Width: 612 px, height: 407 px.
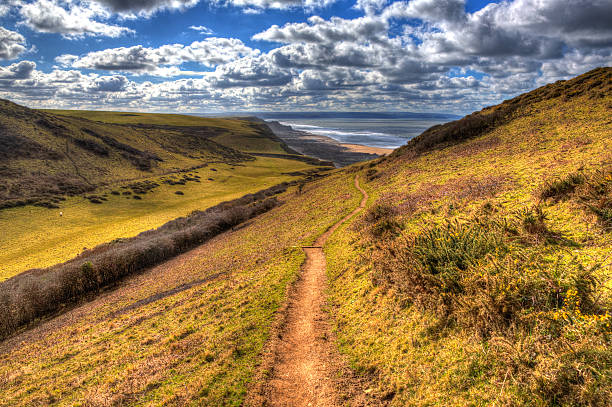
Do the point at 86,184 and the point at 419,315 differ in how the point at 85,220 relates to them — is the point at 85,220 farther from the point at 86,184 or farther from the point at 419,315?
the point at 419,315

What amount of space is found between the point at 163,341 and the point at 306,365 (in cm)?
704

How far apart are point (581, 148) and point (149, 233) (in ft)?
174

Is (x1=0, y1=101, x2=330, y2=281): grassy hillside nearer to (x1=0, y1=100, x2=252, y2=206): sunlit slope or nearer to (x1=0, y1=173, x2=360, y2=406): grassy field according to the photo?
→ (x1=0, y1=100, x2=252, y2=206): sunlit slope

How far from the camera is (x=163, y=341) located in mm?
12680

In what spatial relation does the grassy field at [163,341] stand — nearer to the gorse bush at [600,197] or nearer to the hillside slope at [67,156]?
the gorse bush at [600,197]

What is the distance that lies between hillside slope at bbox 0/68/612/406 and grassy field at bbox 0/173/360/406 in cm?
8

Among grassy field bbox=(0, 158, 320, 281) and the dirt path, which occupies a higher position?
the dirt path

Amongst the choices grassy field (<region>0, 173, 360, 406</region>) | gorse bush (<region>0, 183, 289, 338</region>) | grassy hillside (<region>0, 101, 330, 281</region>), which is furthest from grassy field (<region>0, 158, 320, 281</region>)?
grassy field (<region>0, 173, 360, 406</region>)

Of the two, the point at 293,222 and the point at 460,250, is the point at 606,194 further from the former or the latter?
the point at 293,222

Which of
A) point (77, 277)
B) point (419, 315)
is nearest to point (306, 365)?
point (419, 315)

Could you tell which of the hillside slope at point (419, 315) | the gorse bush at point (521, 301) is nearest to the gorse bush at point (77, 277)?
the hillside slope at point (419, 315)

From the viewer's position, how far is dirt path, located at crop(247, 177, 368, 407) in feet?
27.1

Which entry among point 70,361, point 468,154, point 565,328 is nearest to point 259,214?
point 468,154

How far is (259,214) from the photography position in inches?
1960
